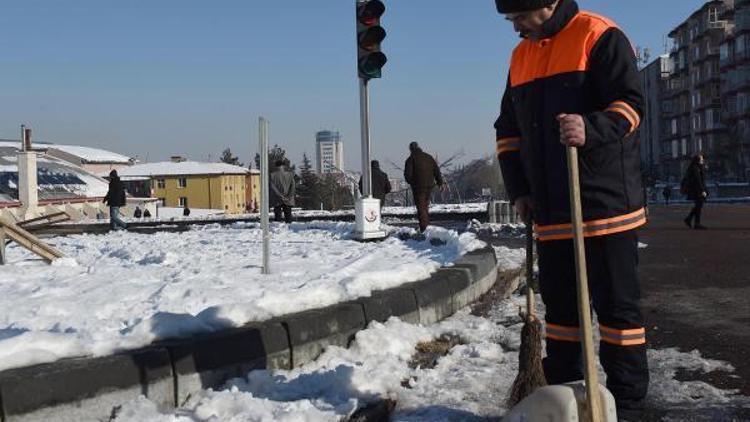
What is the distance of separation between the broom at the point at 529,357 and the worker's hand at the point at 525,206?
0.03m

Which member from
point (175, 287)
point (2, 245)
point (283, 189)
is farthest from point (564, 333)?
point (283, 189)

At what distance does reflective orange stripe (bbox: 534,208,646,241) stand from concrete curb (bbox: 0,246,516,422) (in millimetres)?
1489

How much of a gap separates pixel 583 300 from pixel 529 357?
28.0 inches

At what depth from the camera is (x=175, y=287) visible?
498 cm

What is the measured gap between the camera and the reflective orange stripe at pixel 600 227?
2.77 m

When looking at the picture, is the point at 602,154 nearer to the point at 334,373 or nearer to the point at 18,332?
the point at 334,373

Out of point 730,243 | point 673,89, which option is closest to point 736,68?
point 673,89

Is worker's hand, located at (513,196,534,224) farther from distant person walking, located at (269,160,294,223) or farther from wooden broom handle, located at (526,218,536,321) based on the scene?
distant person walking, located at (269,160,294,223)

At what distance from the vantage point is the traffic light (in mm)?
8859

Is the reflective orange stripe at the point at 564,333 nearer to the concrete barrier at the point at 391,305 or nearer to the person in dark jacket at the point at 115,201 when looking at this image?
the concrete barrier at the point at 391,305

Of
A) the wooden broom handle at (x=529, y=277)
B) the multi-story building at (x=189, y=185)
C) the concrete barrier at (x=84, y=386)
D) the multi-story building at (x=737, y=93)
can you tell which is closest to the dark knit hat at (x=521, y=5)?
the wooden broom handle at (x=529, y=277)

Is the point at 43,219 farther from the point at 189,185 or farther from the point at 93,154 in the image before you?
the point at 93,154

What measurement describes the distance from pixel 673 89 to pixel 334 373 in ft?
315

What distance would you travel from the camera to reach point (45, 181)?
56.1 metres
